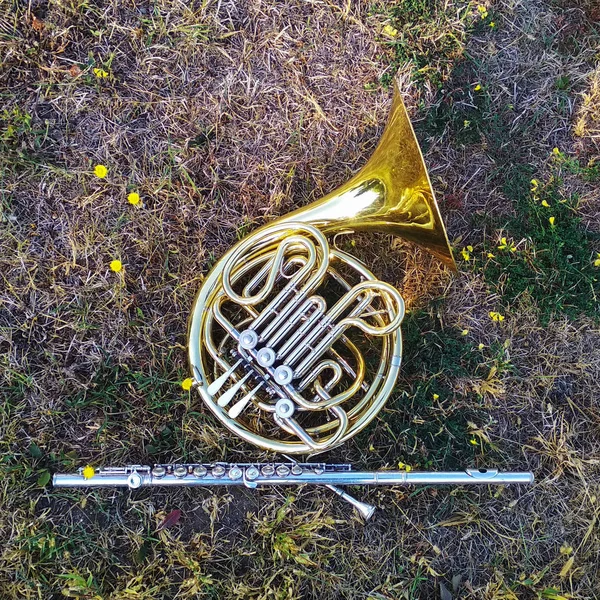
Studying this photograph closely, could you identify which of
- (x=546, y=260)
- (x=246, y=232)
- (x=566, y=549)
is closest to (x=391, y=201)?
(x=246, y=232)

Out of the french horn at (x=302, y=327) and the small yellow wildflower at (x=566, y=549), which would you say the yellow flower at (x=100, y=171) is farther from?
the small yellow wildflower at (x=566, y=549)

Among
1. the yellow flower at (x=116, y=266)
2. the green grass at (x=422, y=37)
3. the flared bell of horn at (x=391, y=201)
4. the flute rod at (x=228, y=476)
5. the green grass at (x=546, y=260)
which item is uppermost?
the green grass at (x=422, y=37)

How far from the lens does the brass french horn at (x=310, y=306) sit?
6.55 ft

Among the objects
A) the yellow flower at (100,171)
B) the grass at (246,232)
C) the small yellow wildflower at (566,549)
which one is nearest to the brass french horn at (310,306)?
the grass at (246,232)

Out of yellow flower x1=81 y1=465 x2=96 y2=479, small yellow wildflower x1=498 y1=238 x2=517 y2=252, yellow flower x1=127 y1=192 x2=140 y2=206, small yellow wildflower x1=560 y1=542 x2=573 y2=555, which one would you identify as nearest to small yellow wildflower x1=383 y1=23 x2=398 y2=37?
small yellow wildflower x1=498 y1=238 x2=517 y2=252

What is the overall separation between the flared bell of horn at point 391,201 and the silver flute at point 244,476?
34.6 inches

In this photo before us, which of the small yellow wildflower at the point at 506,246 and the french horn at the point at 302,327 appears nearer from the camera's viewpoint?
the french horn at the point at 302,327

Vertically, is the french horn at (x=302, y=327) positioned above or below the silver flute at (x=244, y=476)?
above

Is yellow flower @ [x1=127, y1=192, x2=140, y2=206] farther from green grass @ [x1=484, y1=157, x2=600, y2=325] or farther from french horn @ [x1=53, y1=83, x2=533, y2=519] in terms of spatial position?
green grass @ [x1=484, y1=157, x2=600, y2=325]

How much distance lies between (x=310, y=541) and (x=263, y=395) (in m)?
0.64

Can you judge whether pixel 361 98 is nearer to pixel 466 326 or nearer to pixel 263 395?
pixel 466 326

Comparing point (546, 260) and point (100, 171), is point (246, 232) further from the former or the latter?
point (546, 260)

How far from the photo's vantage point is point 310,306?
2.04 meters

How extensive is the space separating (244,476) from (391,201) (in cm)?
116
